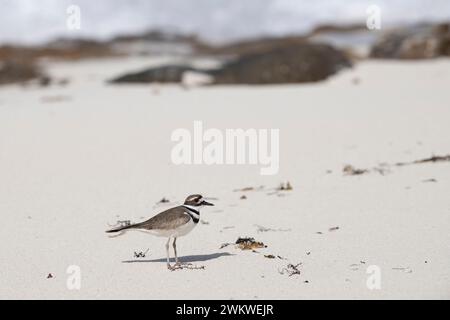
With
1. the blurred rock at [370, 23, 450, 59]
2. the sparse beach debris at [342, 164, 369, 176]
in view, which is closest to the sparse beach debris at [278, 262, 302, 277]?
the sparse beach debris at [342, 164, 369, 176]

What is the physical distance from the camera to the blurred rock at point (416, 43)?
14425 mm

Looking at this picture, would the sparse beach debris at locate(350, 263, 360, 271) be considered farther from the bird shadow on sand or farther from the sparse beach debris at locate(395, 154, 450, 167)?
the sparse beach debris at locate(395, 154, 450, 167)

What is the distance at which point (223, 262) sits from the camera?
14.9 feet

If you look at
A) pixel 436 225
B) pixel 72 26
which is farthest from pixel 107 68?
pixel 436 225

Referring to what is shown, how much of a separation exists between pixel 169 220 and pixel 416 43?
11.9m

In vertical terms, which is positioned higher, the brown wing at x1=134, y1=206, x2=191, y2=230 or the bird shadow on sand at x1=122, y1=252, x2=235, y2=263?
the brown wing at x1=134, y1=206, x2=191, y2=230

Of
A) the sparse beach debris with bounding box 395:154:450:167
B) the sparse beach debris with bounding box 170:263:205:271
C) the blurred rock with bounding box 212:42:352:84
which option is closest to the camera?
the sparse beach debris with bounding box 170:263:205:271

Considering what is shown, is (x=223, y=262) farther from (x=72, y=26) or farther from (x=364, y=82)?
(x=364, y=82)

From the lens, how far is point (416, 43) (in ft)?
49.4

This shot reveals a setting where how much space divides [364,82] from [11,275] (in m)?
9.38

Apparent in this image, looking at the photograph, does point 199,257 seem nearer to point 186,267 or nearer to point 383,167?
point 186,267

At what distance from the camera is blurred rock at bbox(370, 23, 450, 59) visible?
1443 cm

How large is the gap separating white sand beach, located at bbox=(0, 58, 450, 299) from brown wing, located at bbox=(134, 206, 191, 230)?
0.88ft

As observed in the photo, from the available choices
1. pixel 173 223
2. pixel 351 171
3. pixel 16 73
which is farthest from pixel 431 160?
pixel 16 73
